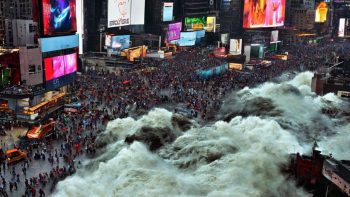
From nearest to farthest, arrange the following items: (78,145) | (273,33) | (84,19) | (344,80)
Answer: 1. (78,145)
2. (344,80)
3. (84,19)
4. (273,33)

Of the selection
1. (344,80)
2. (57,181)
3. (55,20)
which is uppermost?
(55,20)

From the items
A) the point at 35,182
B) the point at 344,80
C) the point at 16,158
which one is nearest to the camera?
the point at 35,182

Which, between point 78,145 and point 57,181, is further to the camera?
point 78,145

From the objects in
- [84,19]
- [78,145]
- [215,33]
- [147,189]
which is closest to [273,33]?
[215,33]

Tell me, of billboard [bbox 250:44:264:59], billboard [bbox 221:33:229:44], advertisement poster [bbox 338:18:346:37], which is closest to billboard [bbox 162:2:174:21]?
billboard [bbox 221:33:229:44]

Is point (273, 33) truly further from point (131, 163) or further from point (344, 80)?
point (131, 163)

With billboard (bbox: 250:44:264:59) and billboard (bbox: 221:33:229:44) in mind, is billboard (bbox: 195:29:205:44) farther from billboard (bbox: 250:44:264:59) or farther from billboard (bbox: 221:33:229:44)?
billboard (bbox: 250:44:264:59)
